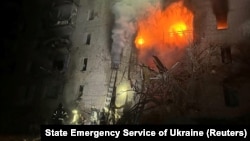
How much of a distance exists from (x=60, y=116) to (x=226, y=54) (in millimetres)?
17023

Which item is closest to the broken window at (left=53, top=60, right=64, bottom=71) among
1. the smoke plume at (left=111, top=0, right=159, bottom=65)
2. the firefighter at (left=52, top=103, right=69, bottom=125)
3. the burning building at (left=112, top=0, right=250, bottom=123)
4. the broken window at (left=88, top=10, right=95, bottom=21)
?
the firefighter at (left=52, top=103, right=69, bottom=125)

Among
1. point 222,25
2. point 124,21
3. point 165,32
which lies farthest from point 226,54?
point 124,21

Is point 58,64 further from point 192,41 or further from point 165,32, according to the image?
point 192,41

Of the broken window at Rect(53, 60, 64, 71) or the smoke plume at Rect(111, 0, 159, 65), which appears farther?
the broken window at Rect(53, 60, 64, 71)

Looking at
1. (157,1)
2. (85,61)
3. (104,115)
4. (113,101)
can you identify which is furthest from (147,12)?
(104,115)

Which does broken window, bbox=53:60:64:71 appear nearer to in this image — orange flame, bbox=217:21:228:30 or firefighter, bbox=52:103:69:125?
firefighter, bbox=52:103:69:125

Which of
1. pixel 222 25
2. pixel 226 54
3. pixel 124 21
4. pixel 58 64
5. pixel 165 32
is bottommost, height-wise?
pixel 226 54

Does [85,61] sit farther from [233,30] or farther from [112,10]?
[233,30]

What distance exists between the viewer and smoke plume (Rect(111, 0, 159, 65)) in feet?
92.9

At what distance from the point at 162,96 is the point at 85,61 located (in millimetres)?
10994

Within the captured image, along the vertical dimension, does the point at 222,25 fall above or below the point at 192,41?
above

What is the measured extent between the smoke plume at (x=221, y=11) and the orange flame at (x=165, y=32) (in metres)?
2.43

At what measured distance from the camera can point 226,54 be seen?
23.2 metres

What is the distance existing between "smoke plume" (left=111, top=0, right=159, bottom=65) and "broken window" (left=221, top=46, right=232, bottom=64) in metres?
9.67
